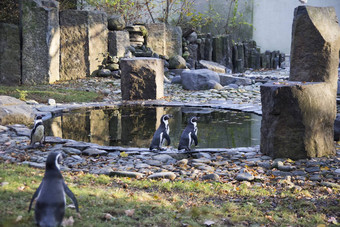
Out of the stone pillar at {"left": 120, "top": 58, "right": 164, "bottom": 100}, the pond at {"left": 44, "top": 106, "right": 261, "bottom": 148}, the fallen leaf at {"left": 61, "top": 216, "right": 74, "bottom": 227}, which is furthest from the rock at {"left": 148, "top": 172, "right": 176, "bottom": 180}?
the stone pillar at {"left": 120, "top": 58, "right": 164, "bottom": 100}

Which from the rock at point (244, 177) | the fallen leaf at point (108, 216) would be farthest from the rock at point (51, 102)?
the fallen leaf at point (108, 216)

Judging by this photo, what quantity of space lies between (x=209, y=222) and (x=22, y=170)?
8.25 ft

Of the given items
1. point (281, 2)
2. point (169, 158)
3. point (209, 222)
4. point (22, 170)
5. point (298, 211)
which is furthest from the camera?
point (281, 2)

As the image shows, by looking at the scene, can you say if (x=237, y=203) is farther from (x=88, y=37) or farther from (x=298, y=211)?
(x=88, y=37)

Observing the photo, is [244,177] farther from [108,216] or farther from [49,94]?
[49,94]

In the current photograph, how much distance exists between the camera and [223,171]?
6.05 m

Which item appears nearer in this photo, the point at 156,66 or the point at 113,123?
the point at 113,123

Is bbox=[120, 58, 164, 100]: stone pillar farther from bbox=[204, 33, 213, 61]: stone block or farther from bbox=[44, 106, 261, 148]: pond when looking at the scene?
bbox=[204, 33, 213, 61]: stone block

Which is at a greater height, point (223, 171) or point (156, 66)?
point (156, 66)

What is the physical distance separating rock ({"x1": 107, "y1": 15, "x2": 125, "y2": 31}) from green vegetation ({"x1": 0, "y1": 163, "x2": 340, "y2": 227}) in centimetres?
1229

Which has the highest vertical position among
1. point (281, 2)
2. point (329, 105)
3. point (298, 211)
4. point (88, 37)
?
point (281, 2)

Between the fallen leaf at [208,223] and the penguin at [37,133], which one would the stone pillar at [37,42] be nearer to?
the penguin at [37,133]

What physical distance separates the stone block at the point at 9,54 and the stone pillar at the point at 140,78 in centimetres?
403

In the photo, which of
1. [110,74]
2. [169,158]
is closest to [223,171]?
[169,158]
